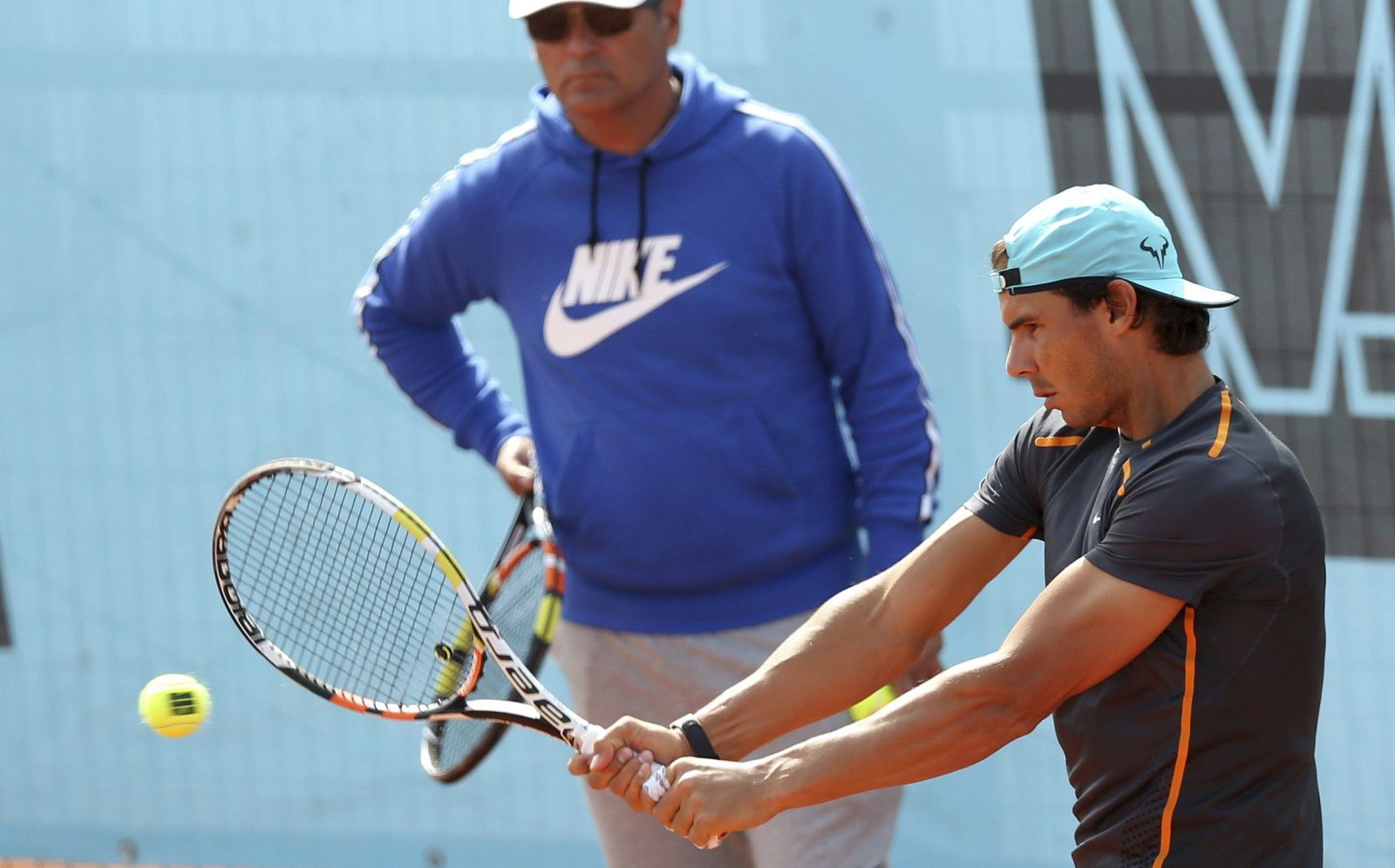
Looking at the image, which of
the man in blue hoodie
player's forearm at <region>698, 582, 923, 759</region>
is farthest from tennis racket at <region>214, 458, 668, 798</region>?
the man in blue hoodie

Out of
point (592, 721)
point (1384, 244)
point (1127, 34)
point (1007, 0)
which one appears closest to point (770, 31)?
point (1007, 0)

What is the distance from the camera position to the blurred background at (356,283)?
4.16m

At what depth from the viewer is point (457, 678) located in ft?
10.5

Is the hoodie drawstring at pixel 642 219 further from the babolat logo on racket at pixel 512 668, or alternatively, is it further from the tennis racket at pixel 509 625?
the babolat logo on racket at pixel 512 668

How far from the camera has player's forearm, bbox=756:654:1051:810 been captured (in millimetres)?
2170

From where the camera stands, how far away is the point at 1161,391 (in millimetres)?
2193

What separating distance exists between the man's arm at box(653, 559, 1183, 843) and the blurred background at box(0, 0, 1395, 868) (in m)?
2.07

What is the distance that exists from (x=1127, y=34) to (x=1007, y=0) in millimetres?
288

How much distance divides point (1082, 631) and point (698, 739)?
693 mm

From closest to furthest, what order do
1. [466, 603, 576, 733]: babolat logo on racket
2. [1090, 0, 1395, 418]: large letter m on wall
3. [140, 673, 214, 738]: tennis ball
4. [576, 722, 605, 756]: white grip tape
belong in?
[576, 722, 605, 756]: white grip tape < [466, 603, 576, 733]: babolat logo on racket < [140, 673, 214, 738]: tennis ball < [1090, 0, 1395, 418]: large letter m on wall

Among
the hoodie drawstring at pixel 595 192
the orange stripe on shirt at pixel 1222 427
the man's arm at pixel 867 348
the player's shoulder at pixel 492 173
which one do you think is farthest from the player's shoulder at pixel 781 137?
the orange stripe on shirt at pixel 1222 427

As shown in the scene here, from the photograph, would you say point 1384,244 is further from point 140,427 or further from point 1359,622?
point 140,427

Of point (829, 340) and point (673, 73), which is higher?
point (673, 73)

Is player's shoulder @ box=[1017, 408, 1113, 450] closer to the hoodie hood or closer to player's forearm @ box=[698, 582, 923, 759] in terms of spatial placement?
player's forearm @ box=[698, 582, 923, 759]
